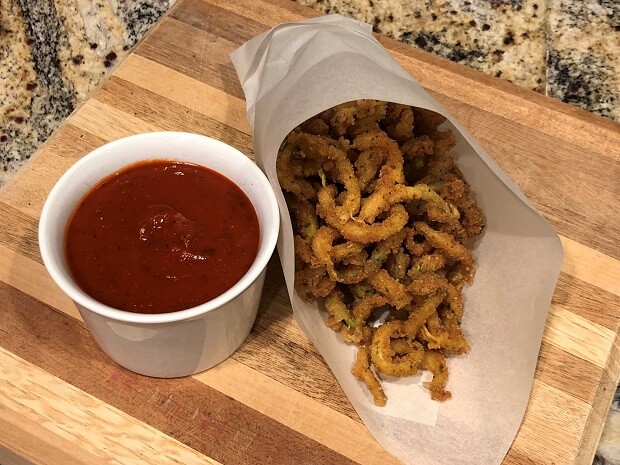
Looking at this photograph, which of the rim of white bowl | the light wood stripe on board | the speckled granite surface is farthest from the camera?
the speckled granite surface

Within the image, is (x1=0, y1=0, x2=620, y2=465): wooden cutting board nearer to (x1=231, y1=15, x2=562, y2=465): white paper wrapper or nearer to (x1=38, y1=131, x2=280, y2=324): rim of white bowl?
(x1=231, y1=15, x2=562, y2=465): white paper wrapper

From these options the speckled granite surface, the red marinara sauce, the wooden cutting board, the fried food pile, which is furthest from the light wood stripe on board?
the speckled granite surface

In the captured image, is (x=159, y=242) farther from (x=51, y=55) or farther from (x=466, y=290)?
(x=51, y=55)

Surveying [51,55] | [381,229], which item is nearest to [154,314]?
[381,229]

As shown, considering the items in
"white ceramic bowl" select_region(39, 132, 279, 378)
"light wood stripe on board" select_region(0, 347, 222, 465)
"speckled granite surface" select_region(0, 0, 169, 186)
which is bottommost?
"light wood stripe on board" select_region(0, 347, 222, 465)

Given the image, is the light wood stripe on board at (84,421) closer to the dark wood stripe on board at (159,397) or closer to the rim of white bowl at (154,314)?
the dark wood stripe on board at (159,397)

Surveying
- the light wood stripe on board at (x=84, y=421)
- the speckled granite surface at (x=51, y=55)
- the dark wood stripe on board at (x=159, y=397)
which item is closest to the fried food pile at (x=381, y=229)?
the dark wood stripe on board at (x=159, y=397)

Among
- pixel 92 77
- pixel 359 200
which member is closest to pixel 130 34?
pixel 92 77
